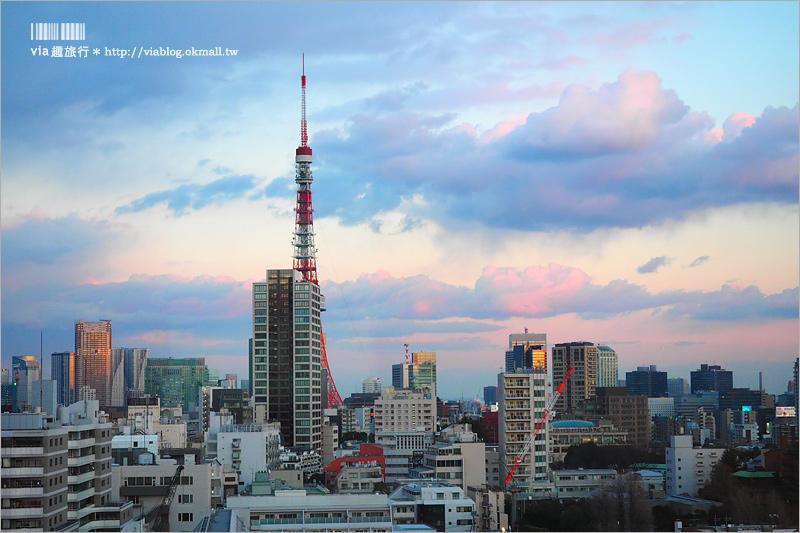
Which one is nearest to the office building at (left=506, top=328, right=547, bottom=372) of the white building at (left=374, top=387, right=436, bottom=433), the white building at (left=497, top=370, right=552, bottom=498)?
the white building at (left=374, top=387, right=436, bottom=433)

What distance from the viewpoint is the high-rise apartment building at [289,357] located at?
34156 millimetres

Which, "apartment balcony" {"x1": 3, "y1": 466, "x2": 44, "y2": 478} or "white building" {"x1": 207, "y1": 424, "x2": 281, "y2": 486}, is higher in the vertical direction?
"apartment balcony" {"x1": 3, "y1": 466, "x2": 44, "y2": 478}

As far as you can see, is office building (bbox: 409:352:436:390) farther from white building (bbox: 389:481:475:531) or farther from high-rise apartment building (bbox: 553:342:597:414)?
white building (bbox: 389:481:475:531)

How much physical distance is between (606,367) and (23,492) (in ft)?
172

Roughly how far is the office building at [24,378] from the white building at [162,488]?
3.14 m

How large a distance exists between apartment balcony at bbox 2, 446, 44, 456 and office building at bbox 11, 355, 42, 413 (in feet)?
19.8

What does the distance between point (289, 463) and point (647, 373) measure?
147 feet

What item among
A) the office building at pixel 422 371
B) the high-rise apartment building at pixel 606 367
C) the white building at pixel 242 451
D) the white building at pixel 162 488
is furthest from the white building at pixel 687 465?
the office building at pixel 422 371

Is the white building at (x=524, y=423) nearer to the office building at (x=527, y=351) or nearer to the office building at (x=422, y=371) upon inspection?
the office building at (x=527, y=351)

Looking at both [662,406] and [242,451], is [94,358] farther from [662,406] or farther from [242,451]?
[662,406]

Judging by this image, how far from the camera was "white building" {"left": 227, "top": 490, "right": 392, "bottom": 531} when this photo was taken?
1522cm

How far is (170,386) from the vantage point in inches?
2323

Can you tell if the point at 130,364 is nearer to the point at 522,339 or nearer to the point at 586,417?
the point at 522,339

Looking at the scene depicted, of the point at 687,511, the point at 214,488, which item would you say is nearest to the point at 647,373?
the point at 687,511
